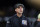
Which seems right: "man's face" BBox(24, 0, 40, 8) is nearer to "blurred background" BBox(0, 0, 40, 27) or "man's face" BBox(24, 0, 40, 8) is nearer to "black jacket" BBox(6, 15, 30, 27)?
"blurred background" BBox(0, 0, 40, 27)

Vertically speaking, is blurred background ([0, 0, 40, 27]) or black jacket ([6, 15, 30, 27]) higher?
blurred background ([0, 0, 40, 27])

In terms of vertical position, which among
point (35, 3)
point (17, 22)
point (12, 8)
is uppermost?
point (35, 3)

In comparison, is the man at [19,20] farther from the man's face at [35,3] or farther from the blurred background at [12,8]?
the man's face at [35,3]

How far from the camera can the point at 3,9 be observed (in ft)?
6.50

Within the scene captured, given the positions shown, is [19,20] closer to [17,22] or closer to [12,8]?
[17,22]

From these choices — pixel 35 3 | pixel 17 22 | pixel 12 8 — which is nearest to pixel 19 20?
pixel 17 22

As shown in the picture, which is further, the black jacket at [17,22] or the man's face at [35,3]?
the man's face at [35,3]

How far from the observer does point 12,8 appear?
6.34 ft

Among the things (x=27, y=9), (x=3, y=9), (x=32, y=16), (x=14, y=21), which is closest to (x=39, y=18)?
(x=32, y=16)

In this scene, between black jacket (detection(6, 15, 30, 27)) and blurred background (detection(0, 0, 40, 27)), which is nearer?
black jacket (detection(6, 15, 30, 27))

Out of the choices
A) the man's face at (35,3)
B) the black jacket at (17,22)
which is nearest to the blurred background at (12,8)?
the man's face at (35,3)

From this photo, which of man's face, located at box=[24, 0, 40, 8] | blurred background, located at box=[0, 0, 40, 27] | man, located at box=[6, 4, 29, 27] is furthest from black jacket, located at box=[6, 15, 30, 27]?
man's face, located at box=[24, 0, 40, 8]

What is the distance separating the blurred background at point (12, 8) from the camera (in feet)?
6.31

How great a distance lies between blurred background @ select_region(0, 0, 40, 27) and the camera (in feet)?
6.31
